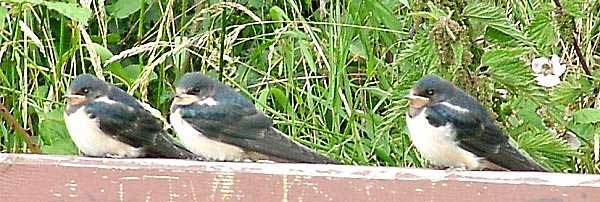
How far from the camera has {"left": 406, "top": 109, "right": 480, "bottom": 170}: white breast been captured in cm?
187

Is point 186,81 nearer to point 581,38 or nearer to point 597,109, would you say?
point 597,109

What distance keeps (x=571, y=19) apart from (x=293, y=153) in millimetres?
706

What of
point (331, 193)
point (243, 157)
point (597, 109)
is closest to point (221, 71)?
point (243, 157)

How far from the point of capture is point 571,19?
2.25 m

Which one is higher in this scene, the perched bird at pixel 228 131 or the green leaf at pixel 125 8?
the green leaf at pixel 125 8

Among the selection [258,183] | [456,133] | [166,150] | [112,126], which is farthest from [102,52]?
[258,183]

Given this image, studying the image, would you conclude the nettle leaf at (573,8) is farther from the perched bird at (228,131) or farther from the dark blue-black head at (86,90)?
the dark blue-black head at (86,90)

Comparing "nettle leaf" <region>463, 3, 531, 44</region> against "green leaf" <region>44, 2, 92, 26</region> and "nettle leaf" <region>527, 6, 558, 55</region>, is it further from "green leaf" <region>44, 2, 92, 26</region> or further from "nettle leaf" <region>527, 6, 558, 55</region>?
"green leaf" <region>44, 2, 92, 26</region>

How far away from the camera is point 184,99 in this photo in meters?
2.09

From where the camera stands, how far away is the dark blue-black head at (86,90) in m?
2.17

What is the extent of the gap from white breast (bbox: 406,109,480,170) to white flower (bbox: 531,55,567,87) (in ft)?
1.37

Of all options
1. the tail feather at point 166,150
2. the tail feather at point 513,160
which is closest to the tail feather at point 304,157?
the tail feather at point 166,150

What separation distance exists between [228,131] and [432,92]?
0.34 m

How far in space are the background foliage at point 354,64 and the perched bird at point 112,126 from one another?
0.47 ft
